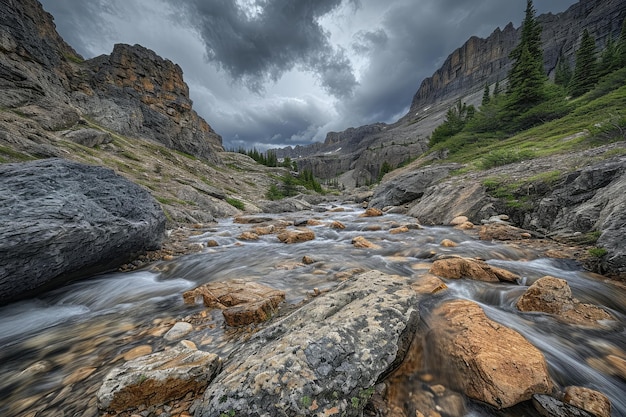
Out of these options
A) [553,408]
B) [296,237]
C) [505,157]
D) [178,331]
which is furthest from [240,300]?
[505,157]

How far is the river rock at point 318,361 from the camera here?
1.85m

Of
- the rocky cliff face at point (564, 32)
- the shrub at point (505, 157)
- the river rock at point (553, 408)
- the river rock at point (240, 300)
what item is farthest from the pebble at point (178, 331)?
the rocky cliff face at point (564, 32)

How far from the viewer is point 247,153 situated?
108062mm

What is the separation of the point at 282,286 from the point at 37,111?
1382 inches

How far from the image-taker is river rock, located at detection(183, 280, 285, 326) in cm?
377

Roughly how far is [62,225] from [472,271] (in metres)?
9.14

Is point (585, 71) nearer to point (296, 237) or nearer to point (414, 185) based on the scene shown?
point (414, 185)

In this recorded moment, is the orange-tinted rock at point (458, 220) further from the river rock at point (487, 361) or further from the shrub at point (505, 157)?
the river rock at point (487, 361)

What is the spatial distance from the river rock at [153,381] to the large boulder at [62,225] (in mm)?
4332

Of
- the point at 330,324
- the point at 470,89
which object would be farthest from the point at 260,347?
the point at 470,89

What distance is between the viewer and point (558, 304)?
3.99 m

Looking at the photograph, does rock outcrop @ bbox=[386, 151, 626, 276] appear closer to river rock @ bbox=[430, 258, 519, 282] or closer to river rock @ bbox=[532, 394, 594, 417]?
river rock @ bbox=[430, 258, 519, 282]

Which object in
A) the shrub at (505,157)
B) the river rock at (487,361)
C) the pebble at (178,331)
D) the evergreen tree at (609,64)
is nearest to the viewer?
the river rock at (487,361)

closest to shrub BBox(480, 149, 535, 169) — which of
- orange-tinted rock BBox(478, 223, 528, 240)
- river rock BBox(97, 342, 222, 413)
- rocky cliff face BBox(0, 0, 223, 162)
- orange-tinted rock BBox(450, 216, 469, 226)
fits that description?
orange-tinted rock BBox(450, 216, 469, 226)
